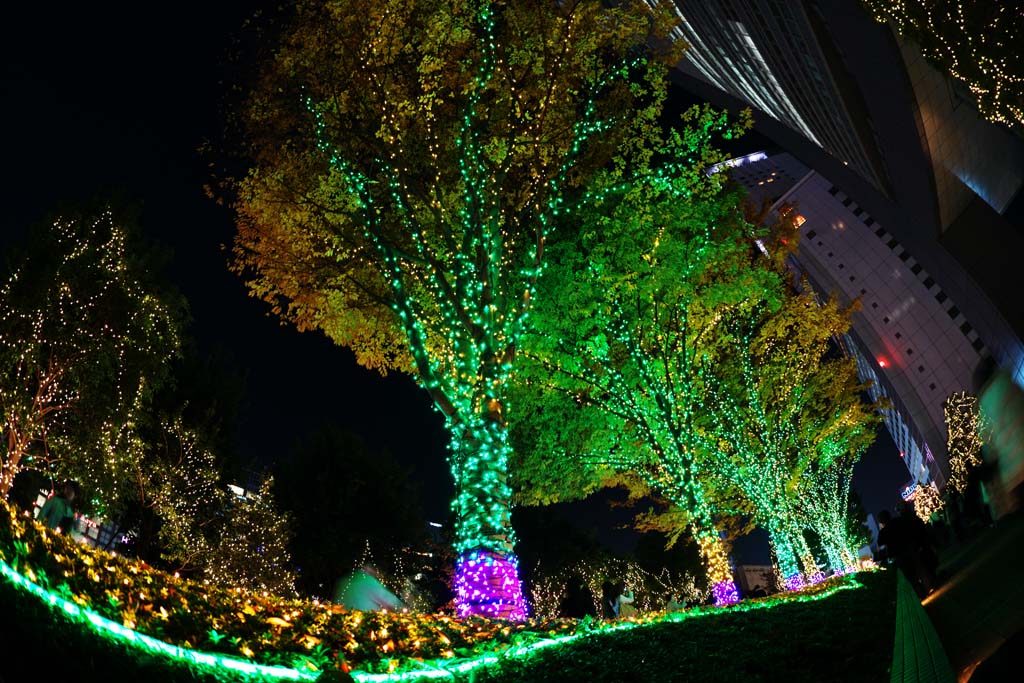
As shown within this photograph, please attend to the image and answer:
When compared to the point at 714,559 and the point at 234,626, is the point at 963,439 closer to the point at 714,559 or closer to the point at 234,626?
the point at 714,559

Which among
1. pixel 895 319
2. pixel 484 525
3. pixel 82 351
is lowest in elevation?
pixel 484 525

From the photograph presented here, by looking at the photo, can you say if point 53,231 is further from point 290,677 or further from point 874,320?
point 874,320

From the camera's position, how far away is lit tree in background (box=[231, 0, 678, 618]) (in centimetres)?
1016

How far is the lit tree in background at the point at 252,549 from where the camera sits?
2586 centimetres

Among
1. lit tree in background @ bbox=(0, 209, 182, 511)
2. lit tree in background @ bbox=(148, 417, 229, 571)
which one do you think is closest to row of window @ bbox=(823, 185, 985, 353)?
lit tree in background @ bbox=(148, 417, 229, 571)

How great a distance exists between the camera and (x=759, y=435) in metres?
20.4

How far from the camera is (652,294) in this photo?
48.2 ft

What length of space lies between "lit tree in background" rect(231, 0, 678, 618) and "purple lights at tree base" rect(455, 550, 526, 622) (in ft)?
0.09

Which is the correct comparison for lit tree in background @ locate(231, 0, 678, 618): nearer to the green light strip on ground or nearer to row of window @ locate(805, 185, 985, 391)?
the green light strip on ground

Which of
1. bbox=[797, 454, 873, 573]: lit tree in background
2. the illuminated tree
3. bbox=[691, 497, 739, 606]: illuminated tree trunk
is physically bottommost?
bbox=[691, 497, 739, 606]: illuminated tree trunk

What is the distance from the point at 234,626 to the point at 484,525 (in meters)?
5.41

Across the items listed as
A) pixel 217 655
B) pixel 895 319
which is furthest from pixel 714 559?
pixel 895 319

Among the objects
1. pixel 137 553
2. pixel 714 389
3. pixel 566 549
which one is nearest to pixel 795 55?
pixel 714 389

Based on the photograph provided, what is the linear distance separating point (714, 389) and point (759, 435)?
2.39 m
